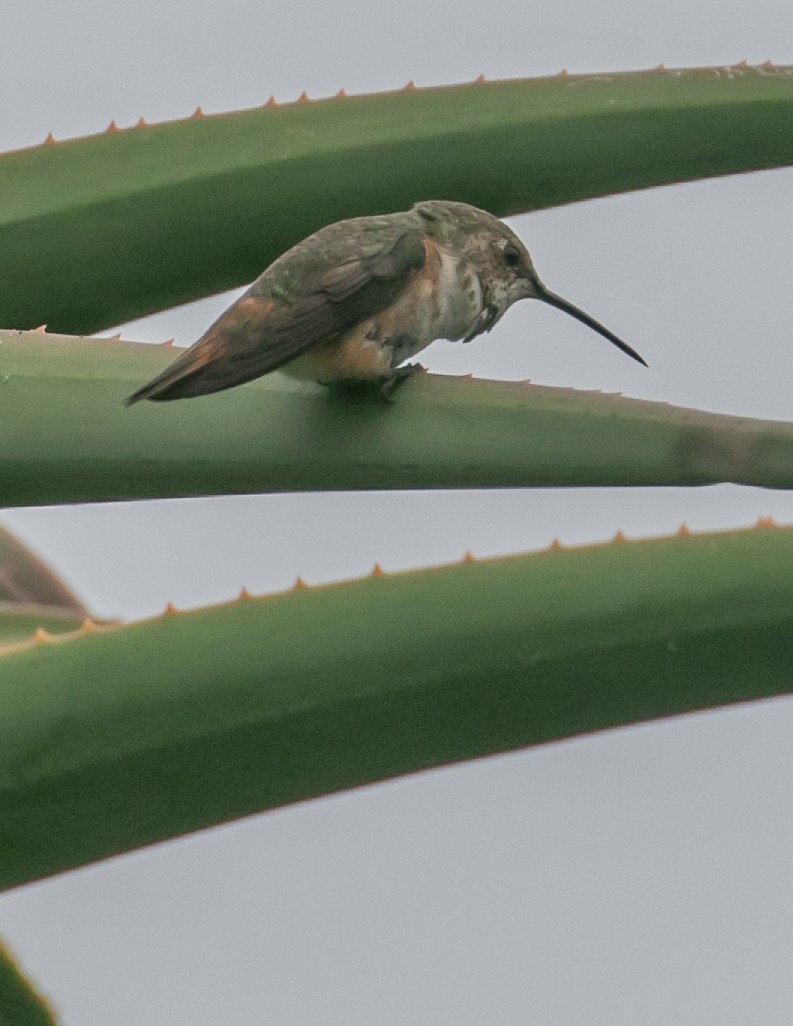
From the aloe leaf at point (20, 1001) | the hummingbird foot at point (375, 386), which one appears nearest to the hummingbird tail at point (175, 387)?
the hummingbird foot at point (375, 386)

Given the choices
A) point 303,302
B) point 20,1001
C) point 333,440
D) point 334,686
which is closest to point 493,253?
point 303,302

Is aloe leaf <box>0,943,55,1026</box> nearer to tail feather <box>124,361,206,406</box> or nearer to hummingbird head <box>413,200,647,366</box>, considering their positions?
tail feather <box>124,361,206,406</box>

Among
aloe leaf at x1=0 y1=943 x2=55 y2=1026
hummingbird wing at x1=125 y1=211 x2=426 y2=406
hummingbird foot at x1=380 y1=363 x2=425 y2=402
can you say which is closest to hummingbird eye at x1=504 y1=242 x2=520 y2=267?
hummingbird wing at x1=125 y1=211 x2=426 y2=406

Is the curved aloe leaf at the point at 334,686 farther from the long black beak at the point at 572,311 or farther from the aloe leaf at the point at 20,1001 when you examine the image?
the long black beak at the point at 572,311

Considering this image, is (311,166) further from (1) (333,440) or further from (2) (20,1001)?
(2) (20,1001)

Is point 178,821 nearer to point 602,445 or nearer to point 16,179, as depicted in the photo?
point 602,445

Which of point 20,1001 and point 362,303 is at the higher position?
point 362,303

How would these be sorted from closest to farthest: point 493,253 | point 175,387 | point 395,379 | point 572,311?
1. point 175,387
2. point 395,379
3. point 493,253
4. point 572,311
